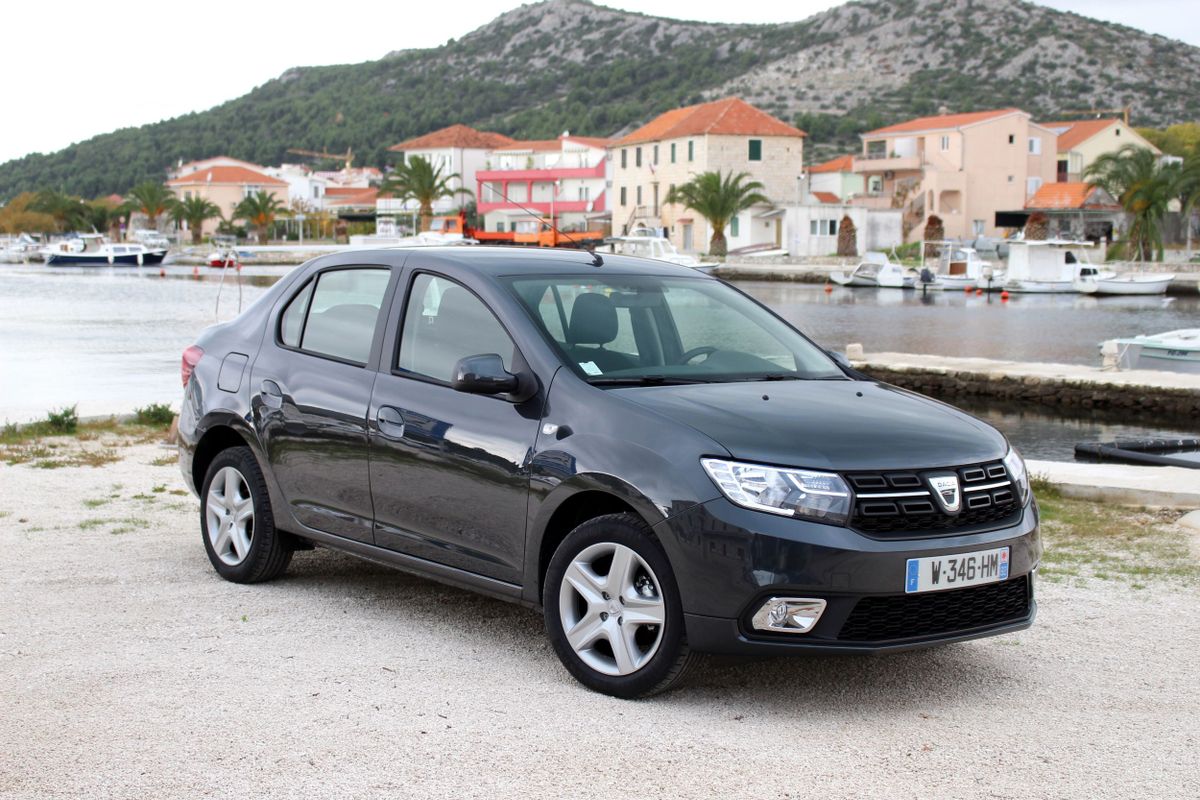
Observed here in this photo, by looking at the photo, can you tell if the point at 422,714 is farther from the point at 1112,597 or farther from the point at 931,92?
the point at 931,92

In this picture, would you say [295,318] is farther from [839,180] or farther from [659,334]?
[839,180]

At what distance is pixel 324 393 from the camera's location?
21.4 feet

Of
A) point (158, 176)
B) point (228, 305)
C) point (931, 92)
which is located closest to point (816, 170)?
point (228, 305)

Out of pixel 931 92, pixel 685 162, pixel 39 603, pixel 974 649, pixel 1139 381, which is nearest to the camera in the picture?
pixel 974 649

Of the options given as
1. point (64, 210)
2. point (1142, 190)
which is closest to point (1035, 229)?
point (1142, 190)

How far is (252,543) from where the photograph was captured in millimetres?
7027

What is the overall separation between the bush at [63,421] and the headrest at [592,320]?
8.71 m

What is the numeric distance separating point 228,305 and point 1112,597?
4644 centimetres

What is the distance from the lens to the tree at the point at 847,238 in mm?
87125

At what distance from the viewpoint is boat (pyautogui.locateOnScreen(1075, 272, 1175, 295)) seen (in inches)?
2484

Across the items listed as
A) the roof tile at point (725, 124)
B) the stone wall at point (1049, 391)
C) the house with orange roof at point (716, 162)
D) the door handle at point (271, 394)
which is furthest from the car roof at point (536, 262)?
the roof tile at point (725, 124)

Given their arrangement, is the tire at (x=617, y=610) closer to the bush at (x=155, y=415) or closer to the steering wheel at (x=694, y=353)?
the steering wheel at (x=694, y=353)

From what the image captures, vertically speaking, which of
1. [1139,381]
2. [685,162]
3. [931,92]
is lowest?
[1139,381]

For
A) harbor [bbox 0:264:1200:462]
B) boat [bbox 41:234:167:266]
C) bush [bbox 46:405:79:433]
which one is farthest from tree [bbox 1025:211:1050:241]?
bush [bbox 46:405:79:433]
